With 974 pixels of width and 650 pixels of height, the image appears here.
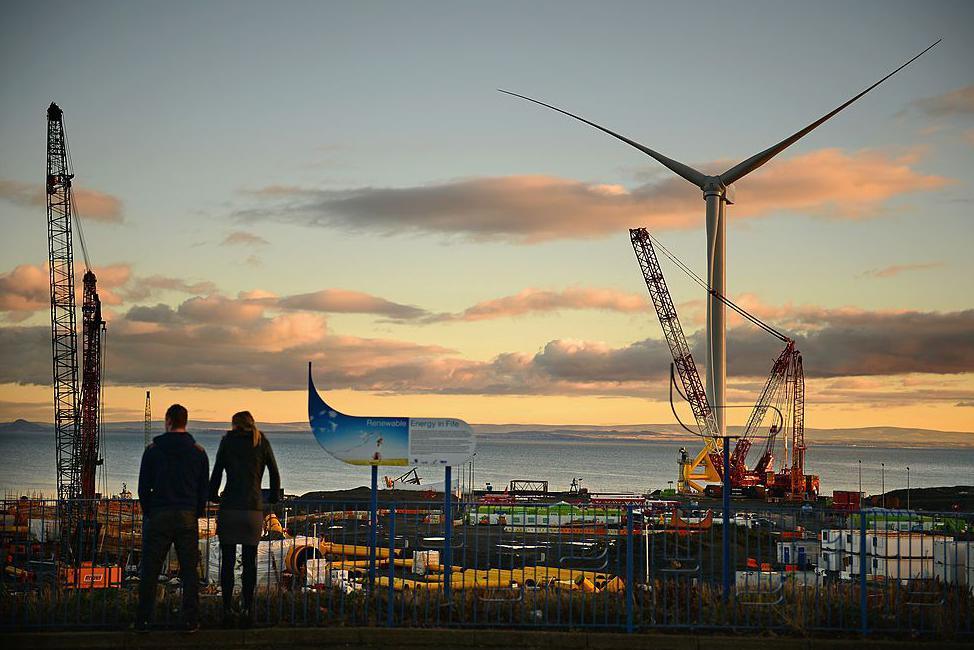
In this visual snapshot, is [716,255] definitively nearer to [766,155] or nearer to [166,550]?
[766,155]

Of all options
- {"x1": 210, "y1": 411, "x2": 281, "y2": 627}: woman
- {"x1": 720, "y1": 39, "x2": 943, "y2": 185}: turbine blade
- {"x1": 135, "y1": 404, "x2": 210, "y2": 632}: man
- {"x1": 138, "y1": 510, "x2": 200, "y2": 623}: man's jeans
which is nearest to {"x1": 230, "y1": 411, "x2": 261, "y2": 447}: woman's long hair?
{"x1": 210, "y1": 411, "x2": 281, "y2": 627}: woman

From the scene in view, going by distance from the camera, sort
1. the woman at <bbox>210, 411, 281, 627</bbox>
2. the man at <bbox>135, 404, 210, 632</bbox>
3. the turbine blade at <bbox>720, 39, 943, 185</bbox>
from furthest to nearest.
→ 1. the turbine blade at <bbox>720, 39, 943, 185</bbox>
2. the woman at <bbox>210, 411, 281, 627</bbox>
3. the man at <bbox>135, 404, 210, 632</bbox>

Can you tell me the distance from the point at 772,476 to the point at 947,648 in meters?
86.9

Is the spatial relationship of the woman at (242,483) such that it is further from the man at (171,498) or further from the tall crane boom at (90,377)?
the tall crane boom at (90,377)

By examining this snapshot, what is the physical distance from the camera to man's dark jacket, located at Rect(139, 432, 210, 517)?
12.2 m

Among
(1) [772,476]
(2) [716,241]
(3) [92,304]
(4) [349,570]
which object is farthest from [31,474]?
(4) [349,570]

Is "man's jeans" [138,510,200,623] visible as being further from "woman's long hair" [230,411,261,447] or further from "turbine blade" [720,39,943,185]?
"turbine blade" [720,39,943,185]

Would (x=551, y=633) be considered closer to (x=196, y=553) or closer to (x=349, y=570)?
(x=196, y=553)

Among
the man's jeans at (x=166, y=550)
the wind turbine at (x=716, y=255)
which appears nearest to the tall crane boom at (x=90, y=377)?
the wind turbine at (x=716, y=255)

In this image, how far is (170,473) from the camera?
1221cm

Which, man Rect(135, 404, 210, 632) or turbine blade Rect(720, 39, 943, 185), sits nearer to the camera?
man Rect(135, 404, 210, 632)

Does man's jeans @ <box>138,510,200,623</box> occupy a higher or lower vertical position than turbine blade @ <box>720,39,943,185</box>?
lower

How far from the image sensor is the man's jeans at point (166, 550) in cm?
1223

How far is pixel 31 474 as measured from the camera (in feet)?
461
